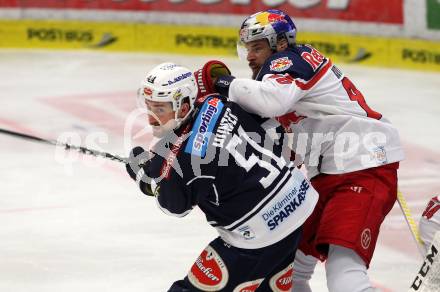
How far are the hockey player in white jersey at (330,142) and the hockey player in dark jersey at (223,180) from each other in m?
0.20

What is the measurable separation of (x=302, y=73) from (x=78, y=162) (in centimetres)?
381

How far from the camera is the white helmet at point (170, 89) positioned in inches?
148

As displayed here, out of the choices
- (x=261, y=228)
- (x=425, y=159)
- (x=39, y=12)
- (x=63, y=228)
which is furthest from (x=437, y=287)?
(x=39, y=12)

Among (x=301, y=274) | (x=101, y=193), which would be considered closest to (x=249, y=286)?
(x=301, y=274)

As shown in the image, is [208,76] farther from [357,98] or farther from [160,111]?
[357,98]

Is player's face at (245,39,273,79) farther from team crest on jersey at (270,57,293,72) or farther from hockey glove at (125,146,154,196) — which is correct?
hockey glove at (125,146,154,196)

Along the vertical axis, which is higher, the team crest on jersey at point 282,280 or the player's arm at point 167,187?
the player's arm at point 167,187

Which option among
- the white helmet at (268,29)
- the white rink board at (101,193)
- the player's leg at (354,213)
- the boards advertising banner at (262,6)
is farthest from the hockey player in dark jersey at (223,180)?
the boards advertising banner at (262,6)

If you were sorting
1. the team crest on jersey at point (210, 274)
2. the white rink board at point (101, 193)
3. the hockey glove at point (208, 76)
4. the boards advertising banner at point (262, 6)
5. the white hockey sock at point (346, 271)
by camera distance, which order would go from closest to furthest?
1. the team crest on jersey at point (210, 274)
2. the white hockey sock at point (346, 271)
3. the hockey glove at point (208, 76)
4. the white rink board at point (101, 193)
5. the boards advertising banner at point (262, 6)

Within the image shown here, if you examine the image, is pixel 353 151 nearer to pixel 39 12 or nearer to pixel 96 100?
pixel 96 100

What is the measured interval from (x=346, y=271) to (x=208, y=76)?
1.01 metres

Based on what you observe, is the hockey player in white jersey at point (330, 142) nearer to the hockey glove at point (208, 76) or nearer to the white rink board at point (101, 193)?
the hockey glove at point (208, 76)

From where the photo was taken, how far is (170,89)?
12.3 ft

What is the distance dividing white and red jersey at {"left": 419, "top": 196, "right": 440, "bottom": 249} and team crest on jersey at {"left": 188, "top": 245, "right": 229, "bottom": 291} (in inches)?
40.4
